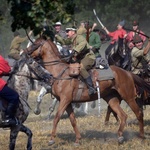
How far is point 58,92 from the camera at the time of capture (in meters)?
16.0

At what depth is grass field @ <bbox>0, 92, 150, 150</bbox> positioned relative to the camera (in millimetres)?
15500

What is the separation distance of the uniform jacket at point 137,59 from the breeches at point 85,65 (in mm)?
1569

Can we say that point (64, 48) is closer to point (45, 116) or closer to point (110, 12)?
point (45, 116)

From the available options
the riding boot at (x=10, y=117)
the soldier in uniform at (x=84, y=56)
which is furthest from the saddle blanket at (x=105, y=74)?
the riding boot at (x=10, y=117)

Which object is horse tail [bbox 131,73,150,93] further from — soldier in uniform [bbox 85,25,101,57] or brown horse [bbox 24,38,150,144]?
soldier in uniform [bbox 85,25,101,57]

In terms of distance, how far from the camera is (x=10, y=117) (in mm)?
13484

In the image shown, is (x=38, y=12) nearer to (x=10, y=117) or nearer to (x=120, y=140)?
(x=10, y=117)

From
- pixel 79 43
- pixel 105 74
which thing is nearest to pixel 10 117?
pixel 79 43

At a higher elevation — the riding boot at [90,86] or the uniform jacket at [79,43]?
the uniform jacket at [79,43]

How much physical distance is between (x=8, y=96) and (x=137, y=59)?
560cm

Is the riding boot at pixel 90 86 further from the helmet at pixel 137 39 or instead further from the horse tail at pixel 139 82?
the helmet at pixel 137 39

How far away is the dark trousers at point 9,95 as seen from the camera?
1323 centimetres

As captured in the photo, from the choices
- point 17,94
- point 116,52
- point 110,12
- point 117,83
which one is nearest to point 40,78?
point 17,94

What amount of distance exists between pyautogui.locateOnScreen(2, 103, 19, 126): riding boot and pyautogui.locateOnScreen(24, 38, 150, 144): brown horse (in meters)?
2.28
